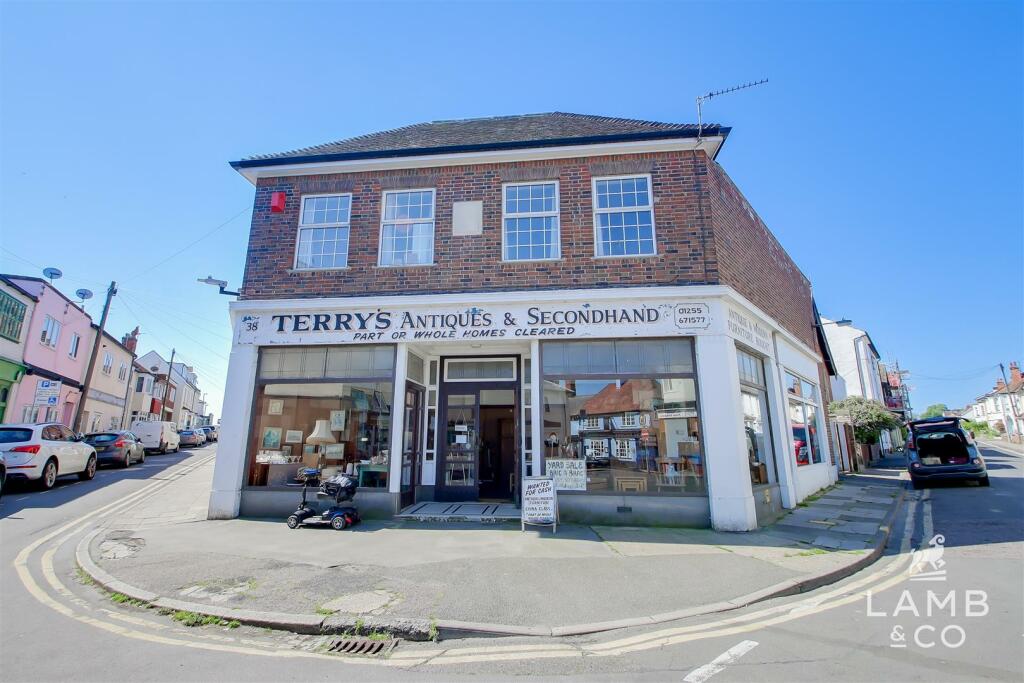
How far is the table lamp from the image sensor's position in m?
10.2

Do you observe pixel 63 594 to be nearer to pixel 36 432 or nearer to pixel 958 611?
pixel 958 611

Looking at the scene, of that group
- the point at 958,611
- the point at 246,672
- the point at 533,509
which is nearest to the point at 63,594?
the point at 246,672

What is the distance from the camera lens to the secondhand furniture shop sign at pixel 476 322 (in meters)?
9.59

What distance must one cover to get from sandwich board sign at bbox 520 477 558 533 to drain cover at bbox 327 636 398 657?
4.44 meters

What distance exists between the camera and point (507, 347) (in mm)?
11023

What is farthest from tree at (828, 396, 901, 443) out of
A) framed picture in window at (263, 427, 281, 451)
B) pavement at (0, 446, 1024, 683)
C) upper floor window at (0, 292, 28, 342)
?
upper floor window at (0, 292, 28, 342)

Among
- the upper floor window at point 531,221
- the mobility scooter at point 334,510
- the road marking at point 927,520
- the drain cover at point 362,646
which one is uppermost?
the upper floor window at point 531,221

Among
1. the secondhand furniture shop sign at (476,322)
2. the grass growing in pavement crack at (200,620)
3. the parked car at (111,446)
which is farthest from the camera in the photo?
the parked car at (111,446)

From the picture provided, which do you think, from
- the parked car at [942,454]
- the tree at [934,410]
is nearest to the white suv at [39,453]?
the parked car at [942,454]

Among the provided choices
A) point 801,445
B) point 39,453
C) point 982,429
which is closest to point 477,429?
point 801,445

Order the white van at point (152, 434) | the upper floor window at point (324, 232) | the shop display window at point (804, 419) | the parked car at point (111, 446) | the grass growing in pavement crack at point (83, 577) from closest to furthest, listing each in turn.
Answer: the grass growing in pavement crack at point (83, 577) → the upper floor window at point (324, 232) → the shop display window at point (804, 419) → the parked car at point (111, 446) → the white van at point (152, 434)

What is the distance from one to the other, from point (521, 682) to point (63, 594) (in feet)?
18.8

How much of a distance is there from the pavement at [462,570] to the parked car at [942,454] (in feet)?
32.0

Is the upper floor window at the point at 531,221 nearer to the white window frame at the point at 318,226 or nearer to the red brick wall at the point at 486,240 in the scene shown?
the red brick wall at the point at 486,240
